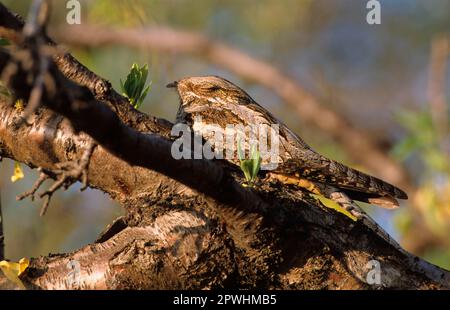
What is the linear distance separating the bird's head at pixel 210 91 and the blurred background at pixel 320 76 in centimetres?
25

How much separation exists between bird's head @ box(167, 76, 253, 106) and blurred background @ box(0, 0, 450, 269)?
0.83 ft

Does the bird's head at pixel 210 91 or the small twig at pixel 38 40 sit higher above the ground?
the bird's head at pixel 210 91

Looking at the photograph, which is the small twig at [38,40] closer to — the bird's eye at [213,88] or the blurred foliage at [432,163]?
the bird's eye at [213,88]

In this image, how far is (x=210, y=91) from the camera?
4168 millimetres

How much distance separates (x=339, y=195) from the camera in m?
3.35

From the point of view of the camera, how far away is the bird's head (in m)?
4.06

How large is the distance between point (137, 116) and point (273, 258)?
86 centimetres

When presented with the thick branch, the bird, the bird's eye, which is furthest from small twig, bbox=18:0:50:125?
the thick branch

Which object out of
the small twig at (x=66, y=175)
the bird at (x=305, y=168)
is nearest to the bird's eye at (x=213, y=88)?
the bird at (x=305, y=168)

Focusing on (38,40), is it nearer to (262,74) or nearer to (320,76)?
(262,74)

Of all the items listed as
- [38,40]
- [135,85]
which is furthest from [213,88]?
[38,40]

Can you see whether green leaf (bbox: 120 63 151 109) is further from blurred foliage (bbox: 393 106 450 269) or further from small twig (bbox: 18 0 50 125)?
blurred foliage (bbox: 393 106 450 269)

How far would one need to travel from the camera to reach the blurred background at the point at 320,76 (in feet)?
15.1

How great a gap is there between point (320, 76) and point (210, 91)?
3.54 m
